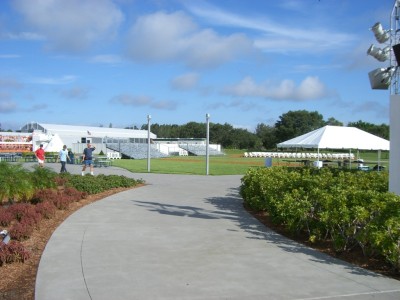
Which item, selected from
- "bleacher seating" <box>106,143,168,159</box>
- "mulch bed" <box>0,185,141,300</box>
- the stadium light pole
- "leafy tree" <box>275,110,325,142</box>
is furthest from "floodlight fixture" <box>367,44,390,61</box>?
"leafy tree" <box>275,110,325,142</box>

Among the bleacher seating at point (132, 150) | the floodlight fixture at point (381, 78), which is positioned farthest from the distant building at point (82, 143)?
the floodlight fixture at point (381, 78)

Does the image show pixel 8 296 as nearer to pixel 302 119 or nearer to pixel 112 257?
pixel 112 257

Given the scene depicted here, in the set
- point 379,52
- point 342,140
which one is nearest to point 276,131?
point 342,140

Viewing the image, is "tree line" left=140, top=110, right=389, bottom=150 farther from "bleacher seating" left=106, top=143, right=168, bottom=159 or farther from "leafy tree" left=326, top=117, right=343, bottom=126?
"bleacher seating" left=106, top=143, right=168, bottom=159

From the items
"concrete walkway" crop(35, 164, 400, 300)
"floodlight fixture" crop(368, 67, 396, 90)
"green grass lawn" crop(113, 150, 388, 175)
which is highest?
"floodlight fixture" crop(368, 67, 396, 90)

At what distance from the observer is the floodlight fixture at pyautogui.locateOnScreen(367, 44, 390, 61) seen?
10773 mm

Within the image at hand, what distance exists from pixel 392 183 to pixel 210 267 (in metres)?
4.00

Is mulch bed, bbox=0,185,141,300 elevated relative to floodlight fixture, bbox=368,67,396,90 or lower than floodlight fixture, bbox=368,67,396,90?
lower

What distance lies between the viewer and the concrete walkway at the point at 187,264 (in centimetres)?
519

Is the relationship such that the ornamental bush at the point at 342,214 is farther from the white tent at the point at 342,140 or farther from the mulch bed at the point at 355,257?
the white tent at the point at 342,140

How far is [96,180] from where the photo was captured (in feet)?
51.8

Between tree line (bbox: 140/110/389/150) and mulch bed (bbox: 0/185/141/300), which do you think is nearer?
mulch bed (bbox: 0/185/141/300)

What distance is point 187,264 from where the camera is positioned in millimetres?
6387

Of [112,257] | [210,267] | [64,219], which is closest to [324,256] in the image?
[210,267]
